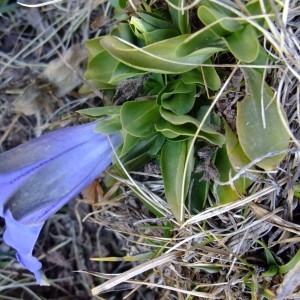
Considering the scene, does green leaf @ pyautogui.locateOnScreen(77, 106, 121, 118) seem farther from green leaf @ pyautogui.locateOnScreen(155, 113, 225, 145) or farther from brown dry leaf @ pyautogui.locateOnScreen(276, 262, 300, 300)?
brown dry leaf @ pyautogui.locateOnScreen(276, 262, 300, 300)

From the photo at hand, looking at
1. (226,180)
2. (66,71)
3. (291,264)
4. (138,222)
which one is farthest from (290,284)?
(66,71)

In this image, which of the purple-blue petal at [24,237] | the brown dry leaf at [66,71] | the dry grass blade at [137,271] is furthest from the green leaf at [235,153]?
the brown dry leaf at [66,71]

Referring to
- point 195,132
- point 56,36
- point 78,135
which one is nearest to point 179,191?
point 195,132

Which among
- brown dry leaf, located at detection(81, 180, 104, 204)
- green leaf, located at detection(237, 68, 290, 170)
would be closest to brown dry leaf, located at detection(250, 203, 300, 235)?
green leaf, located at detection(237, 68, 290, 170)

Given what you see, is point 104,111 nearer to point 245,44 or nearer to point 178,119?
point 178,119

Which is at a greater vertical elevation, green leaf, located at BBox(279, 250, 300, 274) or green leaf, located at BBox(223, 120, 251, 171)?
green leaf, located at BBox(223, 120, 251, 171)

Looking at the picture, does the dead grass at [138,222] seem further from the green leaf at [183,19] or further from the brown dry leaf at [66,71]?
the green leaf at [183,19]

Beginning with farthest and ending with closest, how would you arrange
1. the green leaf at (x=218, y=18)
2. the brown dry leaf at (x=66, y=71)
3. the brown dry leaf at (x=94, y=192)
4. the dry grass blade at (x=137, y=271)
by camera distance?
the brown dry leaf at (x=66, y=71)
the brown dry leaf at (x=94, y=192)
the dry grass blade at (x=137, y=271)
the green leaf at (x=218, y=18)

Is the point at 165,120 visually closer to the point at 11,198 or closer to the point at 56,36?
the point at 11,198
